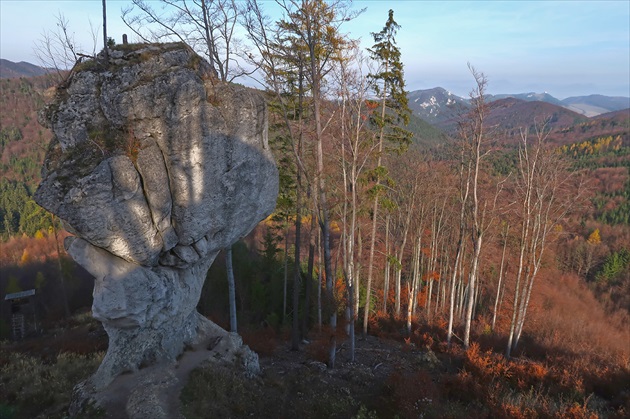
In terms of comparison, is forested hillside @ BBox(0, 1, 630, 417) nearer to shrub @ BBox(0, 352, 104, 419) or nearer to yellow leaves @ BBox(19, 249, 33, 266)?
yellow leaves @ BBox(19, 249, 33, 266)

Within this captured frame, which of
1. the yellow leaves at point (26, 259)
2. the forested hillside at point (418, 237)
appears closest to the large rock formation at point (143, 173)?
the forested hillside at point (418, 237)

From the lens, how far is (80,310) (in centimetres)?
3152

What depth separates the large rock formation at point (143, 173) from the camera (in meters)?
8.20

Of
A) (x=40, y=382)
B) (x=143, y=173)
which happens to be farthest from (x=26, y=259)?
(x=143, y=173)

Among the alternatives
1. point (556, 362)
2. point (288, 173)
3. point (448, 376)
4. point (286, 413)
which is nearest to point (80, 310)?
point (288, 173)

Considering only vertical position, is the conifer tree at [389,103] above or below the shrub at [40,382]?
above

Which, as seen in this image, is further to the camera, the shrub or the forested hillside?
the forested hillside

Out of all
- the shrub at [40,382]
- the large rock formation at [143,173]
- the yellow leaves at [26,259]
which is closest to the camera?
the large rock formation at [143,173]

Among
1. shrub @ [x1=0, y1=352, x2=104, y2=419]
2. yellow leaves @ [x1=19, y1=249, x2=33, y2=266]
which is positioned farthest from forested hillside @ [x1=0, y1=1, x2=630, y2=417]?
shrub @ [x1=0, y1=352, x2=104, y2=419]

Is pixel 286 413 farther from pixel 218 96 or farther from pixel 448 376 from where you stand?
pixel 218 96

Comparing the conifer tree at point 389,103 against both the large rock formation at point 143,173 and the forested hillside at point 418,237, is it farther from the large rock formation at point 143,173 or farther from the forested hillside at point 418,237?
the large rock formation at point 143,173

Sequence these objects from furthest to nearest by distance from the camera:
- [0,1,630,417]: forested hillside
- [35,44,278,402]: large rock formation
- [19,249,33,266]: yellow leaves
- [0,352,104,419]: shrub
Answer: [19,249,33,266]: yellow leaves → [0,1,630,417]: forested hillside → [0,352,104,419]: shrub → [35,44,278,402]: large rock formation

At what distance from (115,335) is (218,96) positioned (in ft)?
25.1

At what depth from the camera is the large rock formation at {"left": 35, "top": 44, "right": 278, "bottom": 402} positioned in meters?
8.20
